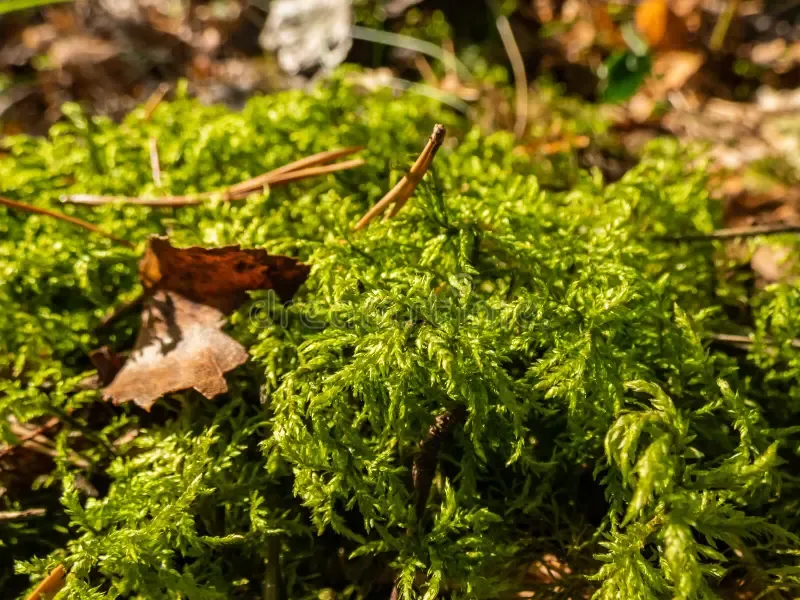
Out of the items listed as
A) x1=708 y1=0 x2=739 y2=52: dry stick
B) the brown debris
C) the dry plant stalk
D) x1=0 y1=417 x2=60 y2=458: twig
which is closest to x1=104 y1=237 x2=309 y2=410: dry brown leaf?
the brown debris

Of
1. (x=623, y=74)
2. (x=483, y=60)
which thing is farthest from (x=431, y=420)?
(x=483, y=60)

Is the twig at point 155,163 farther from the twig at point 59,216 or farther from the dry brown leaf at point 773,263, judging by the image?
the dry brown leaf at point 773,263

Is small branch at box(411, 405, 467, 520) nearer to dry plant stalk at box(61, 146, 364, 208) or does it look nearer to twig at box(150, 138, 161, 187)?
dry plant stalk at box(61, 146, 364, 208)

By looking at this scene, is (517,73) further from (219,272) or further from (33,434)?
(33,434)

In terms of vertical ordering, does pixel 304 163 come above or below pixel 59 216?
above

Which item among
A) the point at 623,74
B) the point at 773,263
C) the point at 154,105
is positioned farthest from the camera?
the point at 623,74

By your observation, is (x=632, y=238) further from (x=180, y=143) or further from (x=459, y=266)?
(x=180, y=143)

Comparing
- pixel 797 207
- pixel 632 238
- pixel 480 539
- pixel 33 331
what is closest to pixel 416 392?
pixel 480 539
